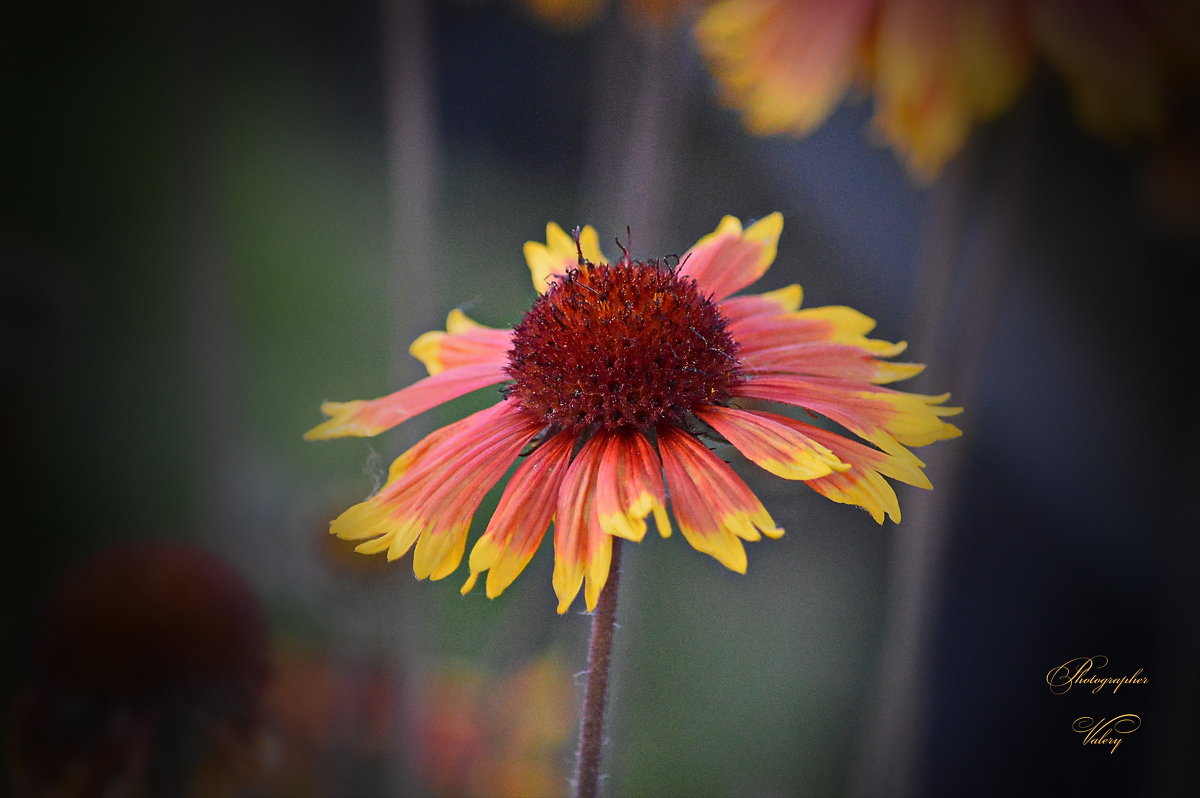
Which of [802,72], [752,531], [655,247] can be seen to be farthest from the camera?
[655,247]

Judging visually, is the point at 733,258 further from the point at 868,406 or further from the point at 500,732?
the point at 500,732

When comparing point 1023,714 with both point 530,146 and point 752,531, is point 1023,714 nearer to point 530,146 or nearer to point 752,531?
point 752,531

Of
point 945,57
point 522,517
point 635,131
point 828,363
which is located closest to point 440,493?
point 522,517

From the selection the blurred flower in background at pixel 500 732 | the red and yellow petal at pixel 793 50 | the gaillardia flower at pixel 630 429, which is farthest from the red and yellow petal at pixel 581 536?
the blurred flower in background at pixel 500 732

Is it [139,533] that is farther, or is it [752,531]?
[139,533]

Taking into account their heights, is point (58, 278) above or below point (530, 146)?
below

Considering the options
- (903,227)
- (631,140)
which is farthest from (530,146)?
(903,227)

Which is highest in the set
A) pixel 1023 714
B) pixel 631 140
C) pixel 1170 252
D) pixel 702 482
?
pixel 631 140

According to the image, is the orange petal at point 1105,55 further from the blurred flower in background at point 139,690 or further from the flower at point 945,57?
the blurred flower in background at point 139,690
